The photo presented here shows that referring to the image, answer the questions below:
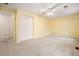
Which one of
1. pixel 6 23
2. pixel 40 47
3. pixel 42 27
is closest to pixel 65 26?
pixel 40 47

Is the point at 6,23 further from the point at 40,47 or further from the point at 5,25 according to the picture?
the point at 40,47

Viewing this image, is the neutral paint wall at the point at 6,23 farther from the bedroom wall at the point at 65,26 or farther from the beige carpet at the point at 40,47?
the bedroom wall at the point at 65,26

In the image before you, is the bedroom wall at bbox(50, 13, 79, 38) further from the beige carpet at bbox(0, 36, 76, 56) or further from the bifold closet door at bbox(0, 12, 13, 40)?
the bifold closet door at bbox(0, 12, 13, 40)

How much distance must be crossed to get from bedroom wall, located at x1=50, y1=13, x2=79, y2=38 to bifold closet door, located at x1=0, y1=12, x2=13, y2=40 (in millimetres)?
829

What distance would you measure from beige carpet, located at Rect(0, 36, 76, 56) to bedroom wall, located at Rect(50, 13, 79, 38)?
159 millimetres

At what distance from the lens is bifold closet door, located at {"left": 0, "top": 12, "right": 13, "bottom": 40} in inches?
80.7

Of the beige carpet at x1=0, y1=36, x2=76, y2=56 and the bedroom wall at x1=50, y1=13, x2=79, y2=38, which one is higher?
the bedroom wall at x1=50, y1=13, x2=79, y2=38

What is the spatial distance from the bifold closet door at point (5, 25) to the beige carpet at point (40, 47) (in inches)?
6.3

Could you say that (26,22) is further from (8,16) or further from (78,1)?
(78,1)

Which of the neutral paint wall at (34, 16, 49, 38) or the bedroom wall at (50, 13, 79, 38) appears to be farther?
the neutral paint wall at (34, 16, 49, 38)

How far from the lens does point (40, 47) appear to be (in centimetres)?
218

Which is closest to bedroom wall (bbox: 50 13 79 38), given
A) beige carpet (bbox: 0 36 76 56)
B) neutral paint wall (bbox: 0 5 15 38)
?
beige carpet (bbox: 0 36 76 56)

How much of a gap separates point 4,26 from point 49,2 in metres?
0.99

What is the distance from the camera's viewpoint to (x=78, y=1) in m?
1.67
